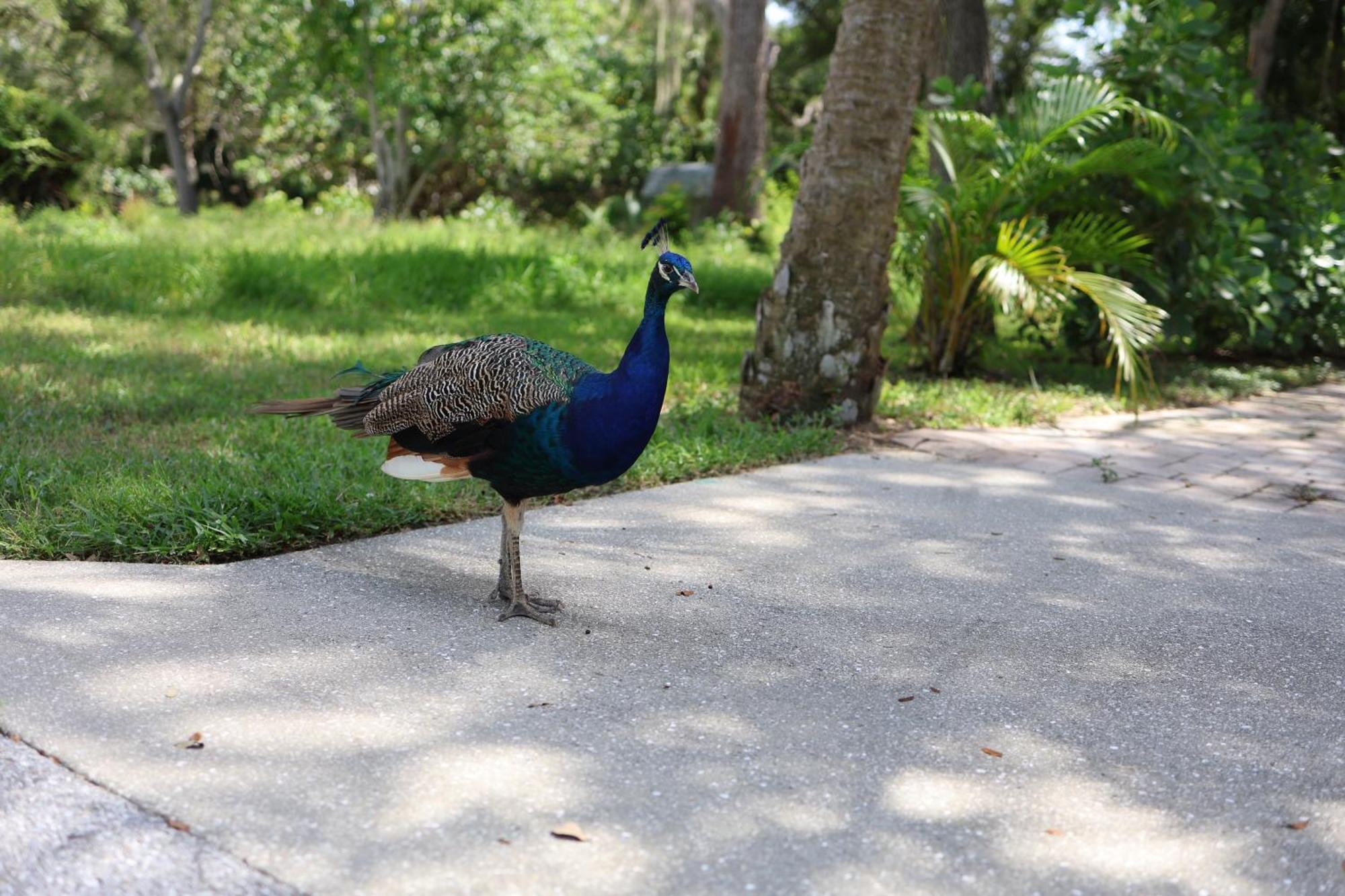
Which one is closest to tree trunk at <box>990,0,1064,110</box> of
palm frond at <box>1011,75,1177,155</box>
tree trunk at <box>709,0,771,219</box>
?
tree trunk at <box>709,0,771,219</box>

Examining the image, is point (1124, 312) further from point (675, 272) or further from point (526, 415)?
→ point (526, 415)

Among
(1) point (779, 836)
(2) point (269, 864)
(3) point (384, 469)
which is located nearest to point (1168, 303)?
(3) point (384, 469)

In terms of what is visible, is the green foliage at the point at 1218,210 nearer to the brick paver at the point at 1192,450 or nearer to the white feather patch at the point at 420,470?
the brick paver at the point at 1192,450

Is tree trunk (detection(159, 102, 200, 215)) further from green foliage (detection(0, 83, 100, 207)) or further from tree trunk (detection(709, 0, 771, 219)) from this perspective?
tree trunk (detection(709, 0, 771, 219))

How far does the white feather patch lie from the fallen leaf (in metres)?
1.62

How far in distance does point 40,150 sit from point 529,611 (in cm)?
1281

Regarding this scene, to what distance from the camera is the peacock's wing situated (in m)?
3.80

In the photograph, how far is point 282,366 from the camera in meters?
7.67

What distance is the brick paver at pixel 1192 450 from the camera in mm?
6227

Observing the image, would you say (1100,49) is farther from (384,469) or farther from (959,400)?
(384,469)

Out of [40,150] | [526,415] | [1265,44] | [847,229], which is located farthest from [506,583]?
[1265,44]

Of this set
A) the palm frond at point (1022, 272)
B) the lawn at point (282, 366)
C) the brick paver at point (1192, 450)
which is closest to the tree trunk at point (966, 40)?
the lawn at point (282, 366)

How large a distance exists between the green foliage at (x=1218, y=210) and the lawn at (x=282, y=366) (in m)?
0.58

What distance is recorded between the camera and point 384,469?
A: 13.8 feet
